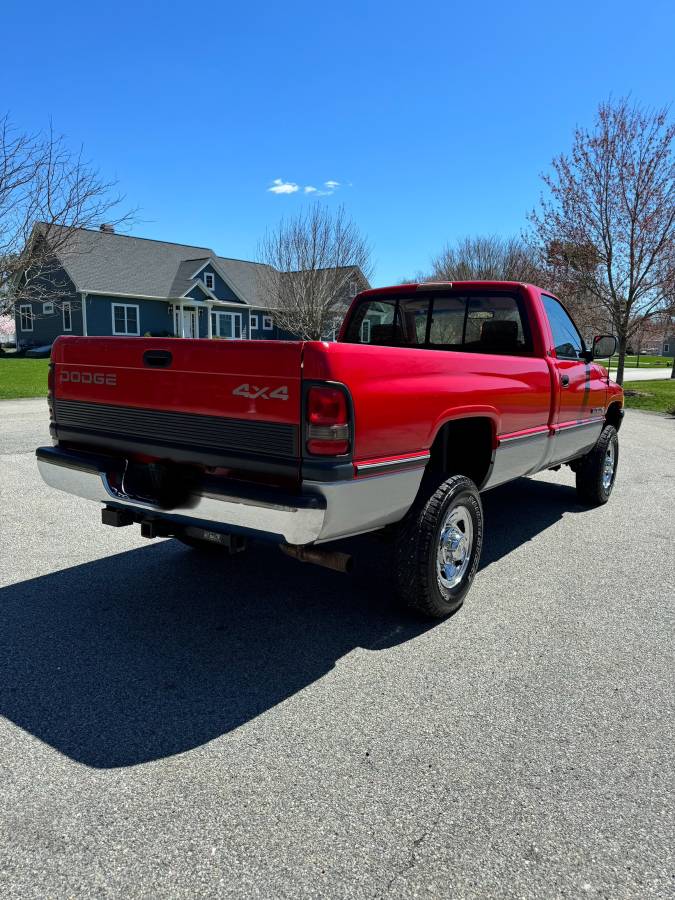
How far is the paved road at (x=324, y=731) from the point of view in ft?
6.70

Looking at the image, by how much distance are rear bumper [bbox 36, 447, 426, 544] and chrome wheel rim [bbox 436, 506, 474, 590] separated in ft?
1.53

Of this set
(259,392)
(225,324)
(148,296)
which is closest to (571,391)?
(259,392)

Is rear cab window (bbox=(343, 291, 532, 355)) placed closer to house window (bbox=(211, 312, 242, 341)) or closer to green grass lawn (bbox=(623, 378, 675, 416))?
green grass lawn (bbox=(623, 378, 675, 416))

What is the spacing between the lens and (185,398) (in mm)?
3250

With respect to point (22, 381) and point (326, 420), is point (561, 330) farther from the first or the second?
point (22, 381)

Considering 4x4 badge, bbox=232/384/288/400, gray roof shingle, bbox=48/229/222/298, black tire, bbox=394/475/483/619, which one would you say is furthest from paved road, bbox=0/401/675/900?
gray roof shingle, bbox=48/229/222/298

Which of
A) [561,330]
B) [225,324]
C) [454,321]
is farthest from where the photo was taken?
[225,324]

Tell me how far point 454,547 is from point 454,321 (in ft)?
7.34

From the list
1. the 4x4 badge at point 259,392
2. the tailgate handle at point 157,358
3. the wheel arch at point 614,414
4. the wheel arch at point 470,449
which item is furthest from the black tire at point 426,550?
the wheel arch at point 614,414

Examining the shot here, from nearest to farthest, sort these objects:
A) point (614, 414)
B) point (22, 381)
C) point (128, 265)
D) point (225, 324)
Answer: point (614, 414) < point (22, 381) < point (128, 265) < point (225, 324)

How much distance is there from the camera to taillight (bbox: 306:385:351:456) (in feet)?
9.40

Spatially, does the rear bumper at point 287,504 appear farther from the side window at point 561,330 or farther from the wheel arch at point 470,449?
the side window at point 561,330

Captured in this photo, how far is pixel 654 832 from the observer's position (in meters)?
2.20

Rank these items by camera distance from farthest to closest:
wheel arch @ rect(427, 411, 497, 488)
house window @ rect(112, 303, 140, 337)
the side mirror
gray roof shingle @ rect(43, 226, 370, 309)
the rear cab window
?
house window @ rect(112, 303, 140, 337) → gray roof shingle @ rect(43, 226, 370, 309) → the side mirror → the rear cab window → wheel arch @ rect(427, 411, 497, 488)
